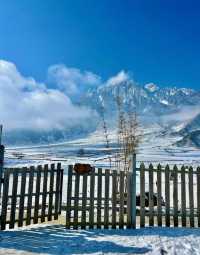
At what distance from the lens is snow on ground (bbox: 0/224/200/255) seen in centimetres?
816

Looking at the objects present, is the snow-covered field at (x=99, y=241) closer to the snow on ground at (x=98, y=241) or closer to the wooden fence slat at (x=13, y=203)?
the snow on ground at (x=98, y=241)

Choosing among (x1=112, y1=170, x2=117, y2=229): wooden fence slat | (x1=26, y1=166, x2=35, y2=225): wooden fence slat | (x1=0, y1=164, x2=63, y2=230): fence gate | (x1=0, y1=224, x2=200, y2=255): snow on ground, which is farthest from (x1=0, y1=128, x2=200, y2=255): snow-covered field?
(x1=112, y1=170, x2=117, y2=229): wooden fence slat

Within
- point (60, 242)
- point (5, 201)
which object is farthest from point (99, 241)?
point (5, 201)

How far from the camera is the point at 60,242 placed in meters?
8.95

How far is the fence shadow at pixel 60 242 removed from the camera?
26.9 feet

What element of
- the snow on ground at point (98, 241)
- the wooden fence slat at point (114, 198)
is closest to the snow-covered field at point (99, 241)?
the snow on ground at point (98, 241)

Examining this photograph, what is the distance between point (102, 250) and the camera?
26.9ft

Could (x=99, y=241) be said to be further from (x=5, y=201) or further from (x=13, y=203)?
(x=5, y=201)

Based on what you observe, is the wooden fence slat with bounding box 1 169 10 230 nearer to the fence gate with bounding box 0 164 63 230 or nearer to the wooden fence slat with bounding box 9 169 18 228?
the fence gate with bounding box 0 164 63 230

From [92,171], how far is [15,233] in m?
2.67

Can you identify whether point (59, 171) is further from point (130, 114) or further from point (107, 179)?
point (130, 114)

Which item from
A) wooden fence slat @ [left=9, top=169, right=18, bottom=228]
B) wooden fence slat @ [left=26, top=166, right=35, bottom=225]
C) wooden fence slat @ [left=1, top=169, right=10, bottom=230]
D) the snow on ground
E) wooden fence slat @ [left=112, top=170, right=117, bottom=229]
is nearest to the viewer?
the snow on ground

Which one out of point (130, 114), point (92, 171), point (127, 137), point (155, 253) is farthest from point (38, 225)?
point (130, 114)

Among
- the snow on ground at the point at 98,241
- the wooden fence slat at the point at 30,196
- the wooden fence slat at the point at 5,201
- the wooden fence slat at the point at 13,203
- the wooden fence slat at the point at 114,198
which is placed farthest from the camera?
the wooden fence slat at the point at 114,198
